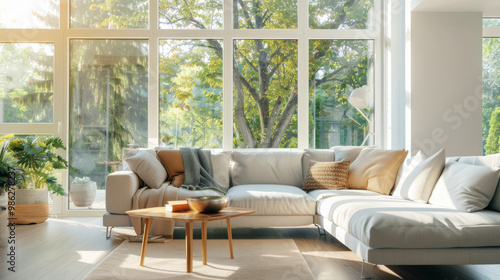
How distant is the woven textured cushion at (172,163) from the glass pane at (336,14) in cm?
234

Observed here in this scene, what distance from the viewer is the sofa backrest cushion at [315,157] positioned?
496 centimetres

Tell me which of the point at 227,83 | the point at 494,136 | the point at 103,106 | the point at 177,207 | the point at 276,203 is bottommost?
the point at 276,203

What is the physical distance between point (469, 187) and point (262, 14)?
Answer: 350 centimetres

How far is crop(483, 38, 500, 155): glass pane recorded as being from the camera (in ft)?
18.2

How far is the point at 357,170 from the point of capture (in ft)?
14.9

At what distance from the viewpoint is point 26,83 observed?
5.59 meters

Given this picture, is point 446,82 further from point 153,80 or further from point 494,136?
point 153,80

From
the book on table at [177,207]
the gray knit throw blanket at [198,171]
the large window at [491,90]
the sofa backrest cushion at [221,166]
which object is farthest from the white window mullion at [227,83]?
the large window at [491,90]

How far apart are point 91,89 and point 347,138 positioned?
10.1ft

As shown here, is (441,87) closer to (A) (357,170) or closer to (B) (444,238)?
(A) (357,170)

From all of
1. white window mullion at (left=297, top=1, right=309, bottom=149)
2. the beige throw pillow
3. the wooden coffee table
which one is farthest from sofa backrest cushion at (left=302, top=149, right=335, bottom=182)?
the wooden coffee table

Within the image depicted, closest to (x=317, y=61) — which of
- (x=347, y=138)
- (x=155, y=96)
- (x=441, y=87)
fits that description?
(x=347, y=138)

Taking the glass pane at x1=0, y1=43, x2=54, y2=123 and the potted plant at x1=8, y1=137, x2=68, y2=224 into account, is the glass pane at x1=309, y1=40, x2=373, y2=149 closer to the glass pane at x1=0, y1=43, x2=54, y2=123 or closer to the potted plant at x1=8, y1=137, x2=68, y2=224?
the potted plant at x1=8, y1=137, x2=68, y2=224

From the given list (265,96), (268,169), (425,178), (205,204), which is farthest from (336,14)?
(205,204)
